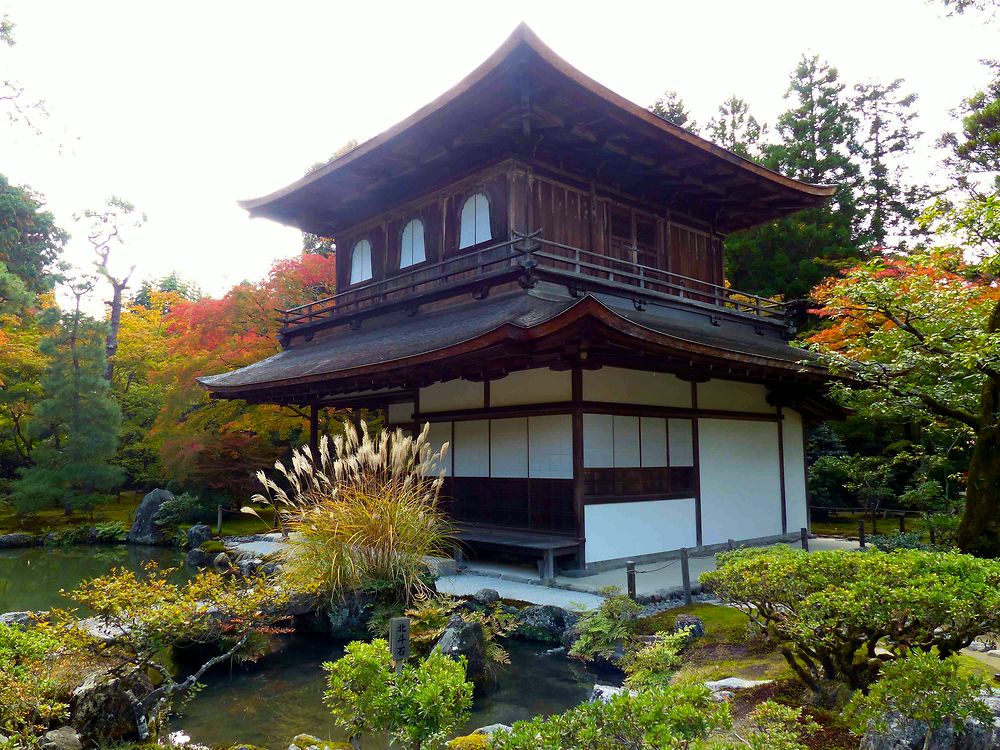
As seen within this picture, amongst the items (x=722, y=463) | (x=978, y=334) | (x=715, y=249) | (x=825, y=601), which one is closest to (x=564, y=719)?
(x=825, y=601)

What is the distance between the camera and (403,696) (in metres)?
2.70

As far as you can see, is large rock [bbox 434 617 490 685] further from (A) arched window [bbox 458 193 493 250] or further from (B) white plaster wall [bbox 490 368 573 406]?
(A) arched window [bbox 458 193 493 250]

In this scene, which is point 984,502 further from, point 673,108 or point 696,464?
point 673,108

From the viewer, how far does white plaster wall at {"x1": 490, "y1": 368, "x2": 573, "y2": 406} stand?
844cm

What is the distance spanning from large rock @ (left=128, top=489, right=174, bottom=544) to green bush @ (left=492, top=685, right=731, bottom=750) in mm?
14895

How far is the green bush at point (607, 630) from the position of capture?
5453mm

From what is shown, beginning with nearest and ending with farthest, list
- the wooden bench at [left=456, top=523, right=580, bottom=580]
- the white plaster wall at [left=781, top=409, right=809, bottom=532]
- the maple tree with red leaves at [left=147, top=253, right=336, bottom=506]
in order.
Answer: the wooden bench at [left=456, top=523, right=580, bottom=580] < the white plaster wall at [left=781, top=409, right=809, bottom=532] < the maple tree with red leaves at [left=147, top=253, right=336, bottom=506]

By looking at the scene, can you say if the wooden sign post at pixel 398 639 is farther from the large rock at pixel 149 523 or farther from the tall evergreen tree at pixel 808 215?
the tall evergreen tree at pixel 808 215

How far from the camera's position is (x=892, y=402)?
805 cm

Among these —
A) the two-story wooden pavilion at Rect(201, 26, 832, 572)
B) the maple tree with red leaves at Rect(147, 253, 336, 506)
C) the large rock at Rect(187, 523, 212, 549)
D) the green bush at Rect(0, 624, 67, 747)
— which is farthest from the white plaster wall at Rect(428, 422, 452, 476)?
the green bush at Rect(0, 624, 67, 747)

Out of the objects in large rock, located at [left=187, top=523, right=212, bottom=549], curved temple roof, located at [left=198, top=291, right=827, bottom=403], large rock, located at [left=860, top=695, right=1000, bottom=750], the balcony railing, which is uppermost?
the balcony railing

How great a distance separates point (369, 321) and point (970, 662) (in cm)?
991

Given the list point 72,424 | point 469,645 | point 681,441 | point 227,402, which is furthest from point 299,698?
point 72,424

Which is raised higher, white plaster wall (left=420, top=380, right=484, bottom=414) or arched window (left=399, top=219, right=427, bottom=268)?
arched window (left=399, top=219, right=427, bottom=268)
